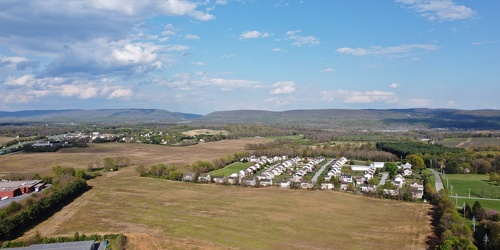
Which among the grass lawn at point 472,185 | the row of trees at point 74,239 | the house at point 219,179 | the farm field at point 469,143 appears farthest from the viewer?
the farm field at point 469,143

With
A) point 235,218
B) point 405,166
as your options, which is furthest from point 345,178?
point 235,218

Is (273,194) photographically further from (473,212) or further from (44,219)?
(44,219)

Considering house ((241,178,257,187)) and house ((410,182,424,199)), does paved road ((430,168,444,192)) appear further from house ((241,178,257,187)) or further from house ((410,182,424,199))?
house ((241,178,257,187))

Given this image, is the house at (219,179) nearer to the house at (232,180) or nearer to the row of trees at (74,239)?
the house at (232,180)

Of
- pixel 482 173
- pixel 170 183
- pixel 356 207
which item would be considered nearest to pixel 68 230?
pixel 170 183

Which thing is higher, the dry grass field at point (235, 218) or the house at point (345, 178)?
the house at point (345, 178)

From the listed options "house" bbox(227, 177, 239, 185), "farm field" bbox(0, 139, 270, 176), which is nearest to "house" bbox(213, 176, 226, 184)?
"house" bbox(227, 177, 239, 185)

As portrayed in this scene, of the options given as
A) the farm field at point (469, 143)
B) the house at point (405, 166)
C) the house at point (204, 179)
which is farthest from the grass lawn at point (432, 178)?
the farm field at point (469, 143)
